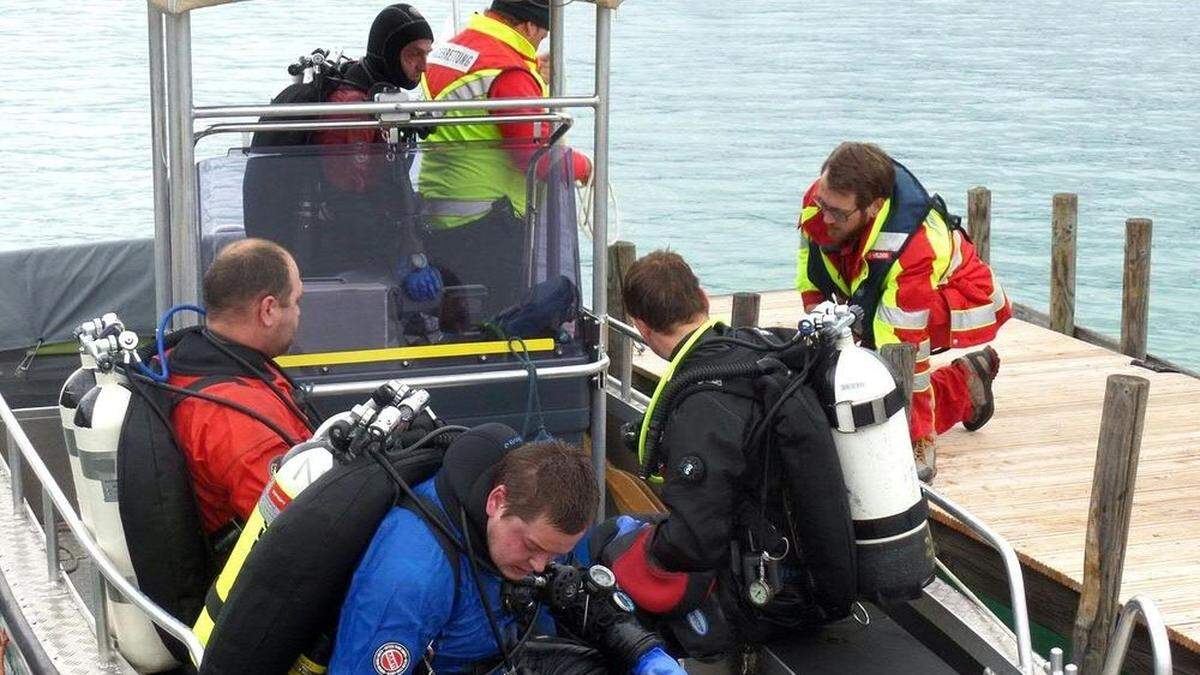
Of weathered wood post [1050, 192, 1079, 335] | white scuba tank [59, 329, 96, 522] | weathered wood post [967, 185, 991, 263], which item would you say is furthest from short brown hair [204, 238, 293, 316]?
weathered wood post [967, 185, 991, 263]

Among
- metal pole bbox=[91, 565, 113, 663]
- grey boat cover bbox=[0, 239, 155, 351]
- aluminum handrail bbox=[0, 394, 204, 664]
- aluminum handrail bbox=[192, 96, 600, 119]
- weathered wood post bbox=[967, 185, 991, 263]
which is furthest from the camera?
weathered wood post bbox=[967, 185, 991, 263]

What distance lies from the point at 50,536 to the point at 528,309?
1.50m

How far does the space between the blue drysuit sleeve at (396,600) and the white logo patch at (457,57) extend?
2427mm

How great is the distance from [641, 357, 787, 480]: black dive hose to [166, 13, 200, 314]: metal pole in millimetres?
1385

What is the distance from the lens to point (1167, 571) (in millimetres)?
5125

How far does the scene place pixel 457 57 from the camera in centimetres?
496

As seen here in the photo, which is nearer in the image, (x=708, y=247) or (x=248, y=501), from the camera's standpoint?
(x=248, y=501)

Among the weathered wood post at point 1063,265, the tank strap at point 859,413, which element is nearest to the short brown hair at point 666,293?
the tank strap at point 859,413

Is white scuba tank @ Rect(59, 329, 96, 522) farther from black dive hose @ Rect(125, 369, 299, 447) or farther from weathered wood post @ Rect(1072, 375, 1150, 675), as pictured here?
weathered wood post @ Rect(1072, 375, 1150, 675)

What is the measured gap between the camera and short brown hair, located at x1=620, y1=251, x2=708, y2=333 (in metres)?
3.72

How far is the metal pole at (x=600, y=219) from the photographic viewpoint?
15.7 ft

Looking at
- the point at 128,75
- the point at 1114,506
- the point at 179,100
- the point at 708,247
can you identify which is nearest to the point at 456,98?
the point at 179,100

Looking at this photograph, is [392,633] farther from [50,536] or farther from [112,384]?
[50,536]

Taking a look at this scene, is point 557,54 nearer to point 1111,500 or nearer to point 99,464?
point 1111,500
